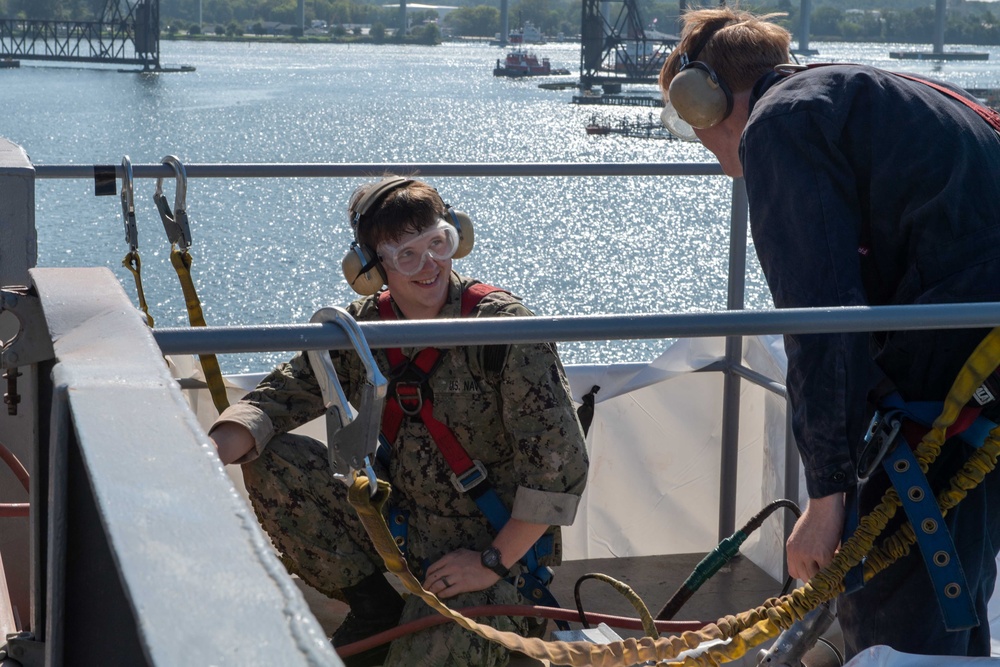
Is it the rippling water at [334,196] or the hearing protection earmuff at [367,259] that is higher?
the hearing protection earmuff at [367,259]

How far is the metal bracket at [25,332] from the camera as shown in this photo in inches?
40.2

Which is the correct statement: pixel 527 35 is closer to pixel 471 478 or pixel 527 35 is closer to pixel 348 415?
pixel 471 478

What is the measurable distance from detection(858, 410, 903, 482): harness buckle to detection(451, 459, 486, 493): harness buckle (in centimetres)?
82

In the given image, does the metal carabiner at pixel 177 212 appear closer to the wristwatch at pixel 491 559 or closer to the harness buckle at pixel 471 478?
the harness buckle at pixel 471 478

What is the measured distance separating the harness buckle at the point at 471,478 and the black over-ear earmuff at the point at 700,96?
0.77 m

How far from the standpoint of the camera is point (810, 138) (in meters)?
1.51

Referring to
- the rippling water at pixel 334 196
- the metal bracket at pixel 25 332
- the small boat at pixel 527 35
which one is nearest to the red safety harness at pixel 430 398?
the metal bracket at pixel 25 332

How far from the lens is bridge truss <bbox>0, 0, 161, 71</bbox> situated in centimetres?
4644

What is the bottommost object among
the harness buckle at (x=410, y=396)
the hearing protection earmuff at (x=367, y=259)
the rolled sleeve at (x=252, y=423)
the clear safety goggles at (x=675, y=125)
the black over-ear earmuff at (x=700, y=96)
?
the rolled sleeve at (x=252, y=423)

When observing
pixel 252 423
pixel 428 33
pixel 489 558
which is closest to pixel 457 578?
pixel 489 558

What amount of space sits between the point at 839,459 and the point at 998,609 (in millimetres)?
827

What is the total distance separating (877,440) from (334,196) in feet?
81.2

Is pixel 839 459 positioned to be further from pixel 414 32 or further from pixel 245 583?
pixel 414 32

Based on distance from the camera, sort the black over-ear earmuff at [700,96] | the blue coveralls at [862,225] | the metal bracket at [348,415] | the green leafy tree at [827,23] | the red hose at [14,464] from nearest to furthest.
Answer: the metal bracket at [348,415]
the blue coveralls at [862,225]
the black over-ear earmuff at [700,96]
the red hose at [14,464]
the green leafy tree at [827,23]
